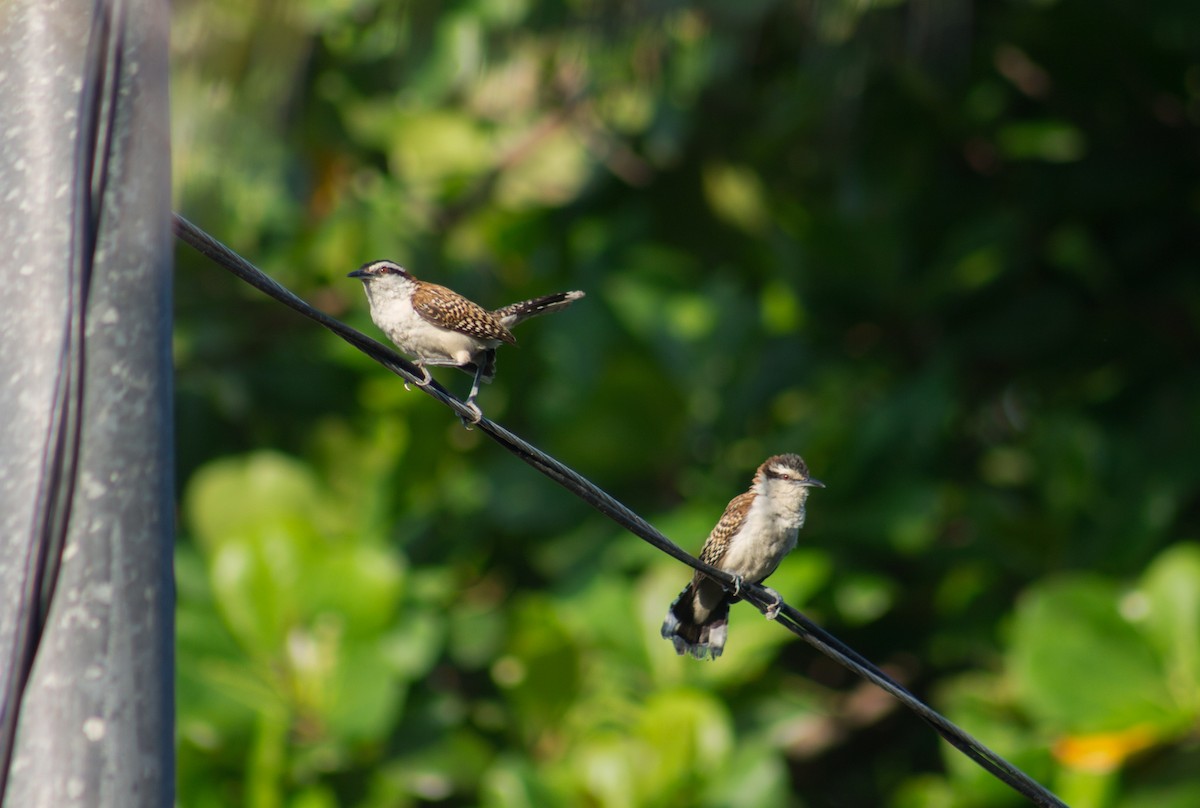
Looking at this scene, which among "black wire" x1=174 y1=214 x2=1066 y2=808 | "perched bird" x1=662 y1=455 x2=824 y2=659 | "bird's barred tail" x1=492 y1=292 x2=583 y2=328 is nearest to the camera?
"black wire" x1=174 y1=214 x2=1066 y2=808

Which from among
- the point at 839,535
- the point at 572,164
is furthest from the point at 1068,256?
the point at 572,164

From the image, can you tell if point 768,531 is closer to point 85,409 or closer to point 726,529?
point 726,529

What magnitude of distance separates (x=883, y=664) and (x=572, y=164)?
9.53ft

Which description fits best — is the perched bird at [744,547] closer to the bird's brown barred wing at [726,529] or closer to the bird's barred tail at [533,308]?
the bird's brown barred wing at [726,529]

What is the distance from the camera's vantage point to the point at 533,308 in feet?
12.2

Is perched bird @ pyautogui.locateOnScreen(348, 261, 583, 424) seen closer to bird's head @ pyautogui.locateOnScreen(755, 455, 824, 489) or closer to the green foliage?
bird's head @ pyautogui.locateOnScreen(755, 455, 824, 489)

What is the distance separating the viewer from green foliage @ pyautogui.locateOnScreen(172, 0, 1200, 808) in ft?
18.9

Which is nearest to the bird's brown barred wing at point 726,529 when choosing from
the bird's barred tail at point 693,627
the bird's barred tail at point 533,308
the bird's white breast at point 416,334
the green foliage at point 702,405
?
the bird's barred tail at point 693,627

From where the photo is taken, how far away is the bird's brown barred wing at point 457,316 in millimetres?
3637

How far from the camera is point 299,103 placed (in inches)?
230

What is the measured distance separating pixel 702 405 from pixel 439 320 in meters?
2.93

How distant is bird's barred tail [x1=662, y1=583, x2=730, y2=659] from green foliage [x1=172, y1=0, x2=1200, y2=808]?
177 cm

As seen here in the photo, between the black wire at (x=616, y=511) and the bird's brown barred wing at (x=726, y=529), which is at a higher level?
the bird's brown barred wing at (x=726, y=529)

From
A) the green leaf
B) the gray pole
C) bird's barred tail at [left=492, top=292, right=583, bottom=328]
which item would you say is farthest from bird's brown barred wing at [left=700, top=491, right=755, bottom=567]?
the gray pole
